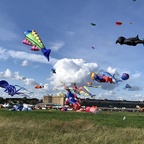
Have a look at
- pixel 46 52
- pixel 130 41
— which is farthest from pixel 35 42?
pixel 130 41

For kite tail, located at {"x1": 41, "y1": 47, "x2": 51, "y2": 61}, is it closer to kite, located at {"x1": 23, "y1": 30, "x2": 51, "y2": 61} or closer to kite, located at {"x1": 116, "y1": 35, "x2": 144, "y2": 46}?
kite, located at {"x1": 23, "y1": 30, "x2": 51, "y2": 61}

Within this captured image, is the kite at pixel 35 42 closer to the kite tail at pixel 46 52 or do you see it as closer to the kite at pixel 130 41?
the kite tail at pixel 46 52

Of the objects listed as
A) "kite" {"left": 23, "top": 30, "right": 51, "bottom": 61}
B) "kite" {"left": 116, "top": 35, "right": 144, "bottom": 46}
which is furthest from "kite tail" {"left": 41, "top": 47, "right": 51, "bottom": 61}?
"kite" {"left": 116, "top": 35, "right": 144, "bottom": 46}

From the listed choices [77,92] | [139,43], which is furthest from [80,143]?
[77,92]

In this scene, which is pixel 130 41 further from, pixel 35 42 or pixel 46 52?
pixel 35 42

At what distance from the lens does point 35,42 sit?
92.4 feet

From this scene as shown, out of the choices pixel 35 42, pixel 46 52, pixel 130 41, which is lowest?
pixel 130 41

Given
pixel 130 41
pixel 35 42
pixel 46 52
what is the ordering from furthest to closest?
pixel 35 42, pixel 46 52, pixel 130 41

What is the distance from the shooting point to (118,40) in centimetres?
570

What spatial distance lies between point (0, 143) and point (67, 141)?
2.70 m

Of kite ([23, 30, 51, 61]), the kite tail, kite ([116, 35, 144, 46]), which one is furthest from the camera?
kite ([23, 30, 51, 61])

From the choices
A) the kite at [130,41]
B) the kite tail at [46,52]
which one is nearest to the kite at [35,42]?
the kite tail at [46,52]

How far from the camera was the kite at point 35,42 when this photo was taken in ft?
84.6

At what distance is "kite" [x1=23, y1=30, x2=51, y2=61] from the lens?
84.6 feet
